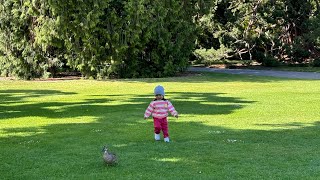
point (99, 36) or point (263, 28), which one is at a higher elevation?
point (263, 28)

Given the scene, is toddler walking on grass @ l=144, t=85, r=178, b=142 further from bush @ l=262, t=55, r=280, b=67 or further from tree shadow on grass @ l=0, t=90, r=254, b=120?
bush @ l=262, t=55, r=280, b=67

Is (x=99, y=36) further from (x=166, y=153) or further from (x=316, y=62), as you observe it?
(x=166, y=153)

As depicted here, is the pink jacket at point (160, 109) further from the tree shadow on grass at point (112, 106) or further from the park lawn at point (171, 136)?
the tree shadow on grass at point (112, 106)

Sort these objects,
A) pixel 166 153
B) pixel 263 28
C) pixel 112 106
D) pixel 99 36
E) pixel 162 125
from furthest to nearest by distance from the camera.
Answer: pixel 263 28 → pixel 99 36 → pixel 112 106 → pixel 162 125 → pixel 166 153

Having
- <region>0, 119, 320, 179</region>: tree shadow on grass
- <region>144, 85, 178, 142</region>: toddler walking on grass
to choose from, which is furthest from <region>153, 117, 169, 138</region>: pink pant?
<region>0, 119, 320, 179</region>: tree shadow on grass

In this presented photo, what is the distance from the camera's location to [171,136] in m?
11.4

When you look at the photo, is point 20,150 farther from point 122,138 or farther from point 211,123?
point 211,123

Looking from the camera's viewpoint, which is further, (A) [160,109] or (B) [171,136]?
(B) [171,136]

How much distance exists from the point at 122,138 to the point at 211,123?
3139mm

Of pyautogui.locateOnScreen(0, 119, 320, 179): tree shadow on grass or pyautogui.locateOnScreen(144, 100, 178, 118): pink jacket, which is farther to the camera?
pyautogui.locateOnScreen(144, 100, 178, 118): pink jacket

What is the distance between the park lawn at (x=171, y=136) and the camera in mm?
8031

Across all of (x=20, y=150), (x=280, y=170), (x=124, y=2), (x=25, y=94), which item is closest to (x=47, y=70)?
(x=124, y=2)

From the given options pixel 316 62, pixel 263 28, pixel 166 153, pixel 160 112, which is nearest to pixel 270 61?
pixel 263 28

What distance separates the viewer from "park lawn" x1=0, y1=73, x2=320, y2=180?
803 centimetres
